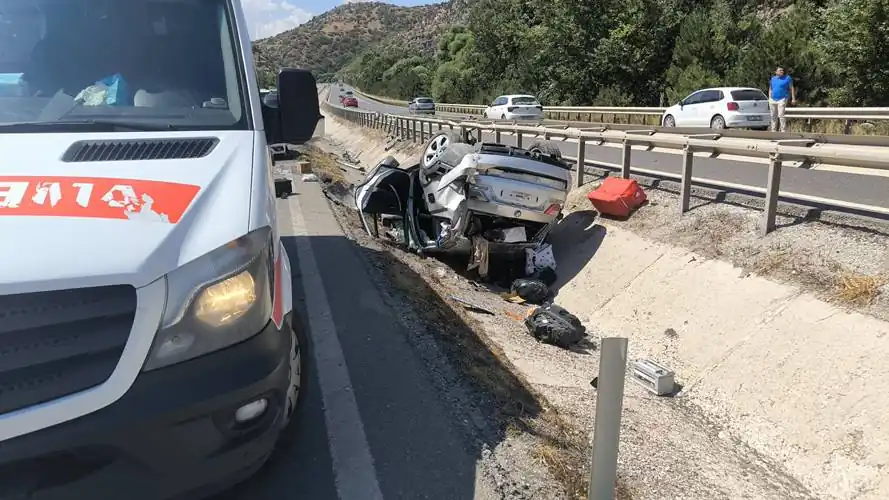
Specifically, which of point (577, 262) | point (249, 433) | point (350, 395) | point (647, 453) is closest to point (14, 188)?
point (249, 433)

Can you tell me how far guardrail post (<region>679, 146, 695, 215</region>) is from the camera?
835 cm

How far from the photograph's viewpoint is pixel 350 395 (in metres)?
3.82

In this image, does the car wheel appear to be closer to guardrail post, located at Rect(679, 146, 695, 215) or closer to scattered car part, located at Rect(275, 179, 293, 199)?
guardrail post, located at Rect(679, 146, 695, 215)

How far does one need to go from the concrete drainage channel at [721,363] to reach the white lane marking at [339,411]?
2.99ft

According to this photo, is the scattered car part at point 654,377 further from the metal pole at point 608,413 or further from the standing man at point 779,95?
the standing man at point 779,95

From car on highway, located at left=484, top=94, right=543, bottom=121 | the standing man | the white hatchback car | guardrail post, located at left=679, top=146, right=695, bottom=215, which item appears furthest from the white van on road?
car on highway, located at left=484, top=94, right=543, bottom=121

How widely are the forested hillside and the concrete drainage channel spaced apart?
17.7 m

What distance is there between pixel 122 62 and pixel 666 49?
130 ft

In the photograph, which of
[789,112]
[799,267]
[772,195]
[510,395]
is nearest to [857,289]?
[799,267]

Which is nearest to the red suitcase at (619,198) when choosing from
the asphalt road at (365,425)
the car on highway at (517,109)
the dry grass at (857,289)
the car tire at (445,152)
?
the car tire at (445,152)

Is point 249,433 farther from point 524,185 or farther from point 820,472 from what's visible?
point 524,185

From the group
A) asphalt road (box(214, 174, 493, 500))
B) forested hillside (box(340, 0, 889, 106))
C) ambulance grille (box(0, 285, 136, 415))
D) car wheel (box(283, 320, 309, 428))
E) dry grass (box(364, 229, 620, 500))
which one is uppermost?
forested hillside (box(340, 0, 889, 106))

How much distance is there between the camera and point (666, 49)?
38.3m

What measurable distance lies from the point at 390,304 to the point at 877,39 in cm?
2202
